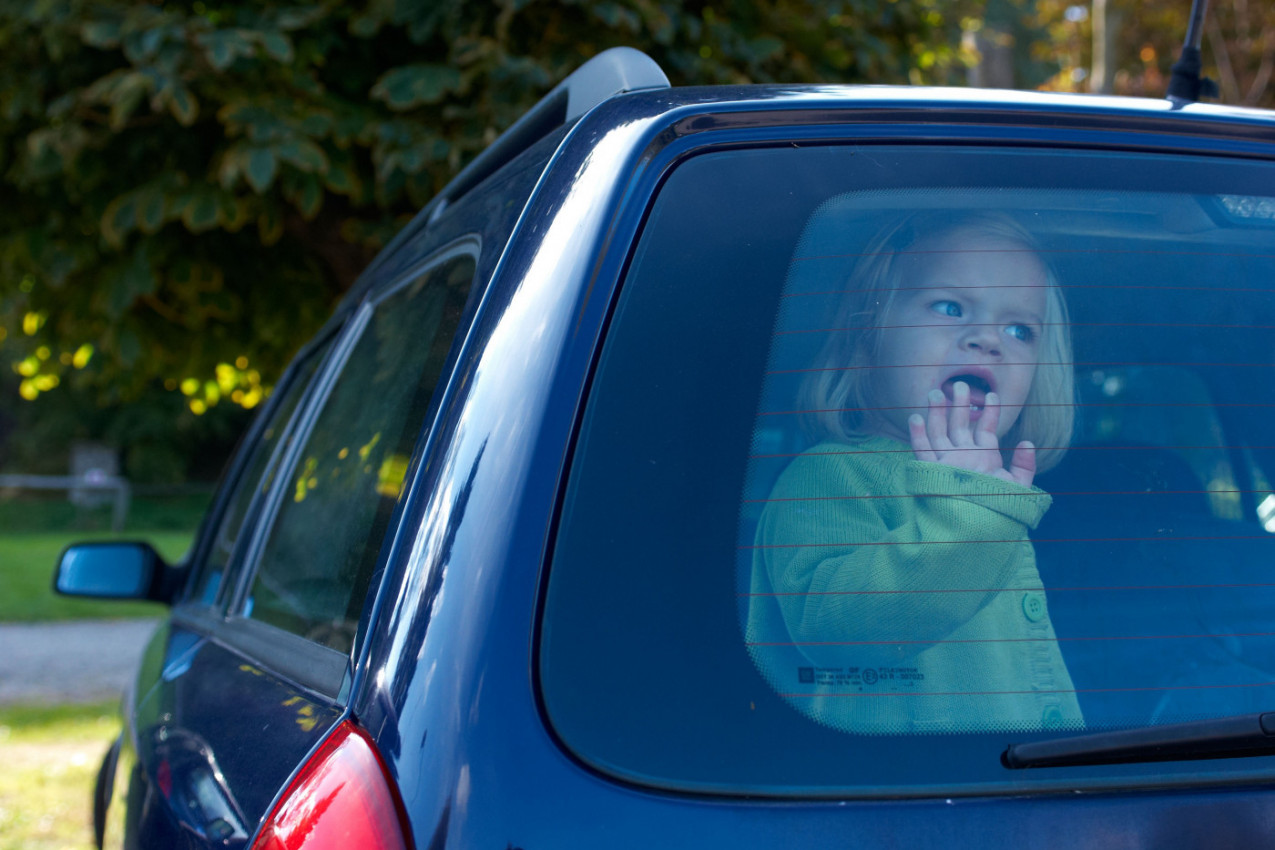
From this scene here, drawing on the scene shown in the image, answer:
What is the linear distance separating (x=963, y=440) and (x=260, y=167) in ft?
8.97

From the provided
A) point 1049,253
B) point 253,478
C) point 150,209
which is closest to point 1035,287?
point 1049,253

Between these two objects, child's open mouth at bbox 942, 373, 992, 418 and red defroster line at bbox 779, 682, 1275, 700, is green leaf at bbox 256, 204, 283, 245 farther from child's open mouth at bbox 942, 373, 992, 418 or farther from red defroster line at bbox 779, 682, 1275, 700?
red defroster line at bbox 779, 682, 1275, 700

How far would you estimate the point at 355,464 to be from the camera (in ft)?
5.52

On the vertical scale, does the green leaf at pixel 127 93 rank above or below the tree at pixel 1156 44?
above

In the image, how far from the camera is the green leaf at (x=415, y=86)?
3.55m

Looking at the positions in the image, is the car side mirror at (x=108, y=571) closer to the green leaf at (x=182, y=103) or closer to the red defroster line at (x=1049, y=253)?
the green leaf at (x=182, y=103)

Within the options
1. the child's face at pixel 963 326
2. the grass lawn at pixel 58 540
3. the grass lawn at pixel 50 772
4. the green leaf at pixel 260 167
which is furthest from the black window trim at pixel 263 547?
the grass lawn at pixel 58 540

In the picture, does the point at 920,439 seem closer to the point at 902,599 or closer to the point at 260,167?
the point at 902,599

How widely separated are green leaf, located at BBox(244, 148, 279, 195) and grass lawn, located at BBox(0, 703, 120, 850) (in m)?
2.09

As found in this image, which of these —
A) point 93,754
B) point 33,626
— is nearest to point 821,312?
point 93,754

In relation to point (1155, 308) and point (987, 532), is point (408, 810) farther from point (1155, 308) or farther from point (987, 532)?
point (1155, 308)

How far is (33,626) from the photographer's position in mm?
12633

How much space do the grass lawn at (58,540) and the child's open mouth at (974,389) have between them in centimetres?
1309

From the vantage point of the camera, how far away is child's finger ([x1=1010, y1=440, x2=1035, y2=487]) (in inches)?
46.4
